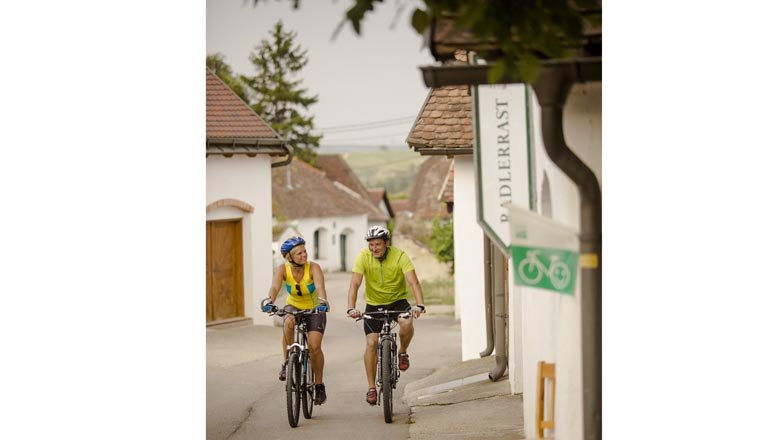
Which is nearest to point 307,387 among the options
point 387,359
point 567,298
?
point 387,359

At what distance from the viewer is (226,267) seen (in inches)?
394

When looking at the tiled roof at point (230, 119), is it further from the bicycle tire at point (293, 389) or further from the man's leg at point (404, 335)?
the bicycle tire at point (293, 389)

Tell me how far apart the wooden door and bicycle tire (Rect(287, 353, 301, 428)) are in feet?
3.25

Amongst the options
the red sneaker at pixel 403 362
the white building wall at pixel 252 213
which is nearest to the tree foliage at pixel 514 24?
the red sneaker at pixel 403 362

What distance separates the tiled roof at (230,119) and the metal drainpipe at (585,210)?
202cm

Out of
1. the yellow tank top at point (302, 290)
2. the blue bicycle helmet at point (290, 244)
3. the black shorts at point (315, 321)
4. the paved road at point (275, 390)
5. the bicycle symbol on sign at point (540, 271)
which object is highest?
the blue bicycle helmet at point (290, 244)

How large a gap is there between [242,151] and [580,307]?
12.3ft

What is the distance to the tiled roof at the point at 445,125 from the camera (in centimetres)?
915

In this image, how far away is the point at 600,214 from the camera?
5812 mm

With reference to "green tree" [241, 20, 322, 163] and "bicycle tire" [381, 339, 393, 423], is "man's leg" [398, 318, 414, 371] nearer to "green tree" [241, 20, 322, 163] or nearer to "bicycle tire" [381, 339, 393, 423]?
"bicycle tire" [381, 339, 393, 423]

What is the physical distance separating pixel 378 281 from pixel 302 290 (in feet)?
1.58

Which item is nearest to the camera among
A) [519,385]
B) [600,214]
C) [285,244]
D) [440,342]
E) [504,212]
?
[600,214]
